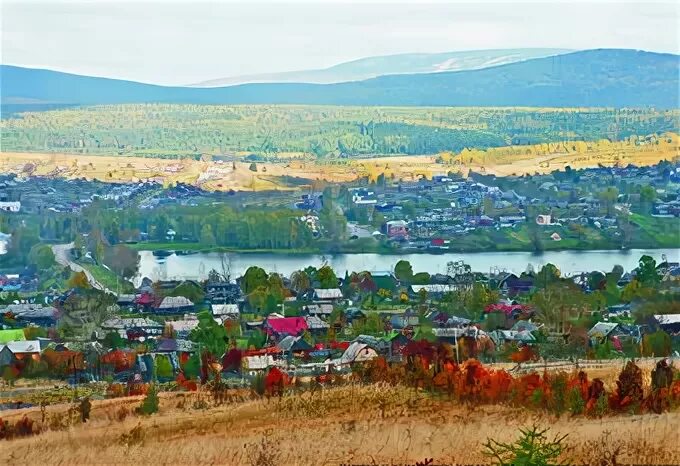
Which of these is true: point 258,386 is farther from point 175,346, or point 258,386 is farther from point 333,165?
point 333,165

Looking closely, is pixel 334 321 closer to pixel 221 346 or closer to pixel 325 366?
pixel 221 346

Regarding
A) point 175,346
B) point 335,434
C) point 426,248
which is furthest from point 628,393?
point 426,248

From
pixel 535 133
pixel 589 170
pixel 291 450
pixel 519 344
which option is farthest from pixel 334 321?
pixel 535 133

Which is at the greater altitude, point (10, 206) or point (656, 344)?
point (10, 206)

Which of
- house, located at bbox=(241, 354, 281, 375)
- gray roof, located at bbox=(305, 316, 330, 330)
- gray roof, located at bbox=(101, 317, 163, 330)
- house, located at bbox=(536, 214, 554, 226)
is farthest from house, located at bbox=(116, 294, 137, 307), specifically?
house, located at bbox=(536, 214, 554, 226)

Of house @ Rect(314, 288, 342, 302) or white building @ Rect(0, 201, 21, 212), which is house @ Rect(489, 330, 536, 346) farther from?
white building @ Rect(0, 201, 21, 212)

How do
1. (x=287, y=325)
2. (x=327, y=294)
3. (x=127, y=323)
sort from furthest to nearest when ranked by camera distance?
(x=327, y=294) → (x=127, y=323) → (x=287, y=325)
